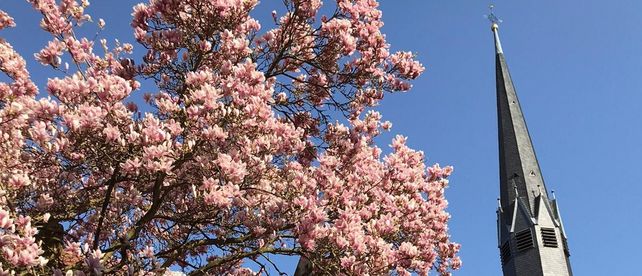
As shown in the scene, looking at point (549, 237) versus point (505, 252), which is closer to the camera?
point (549, 237)

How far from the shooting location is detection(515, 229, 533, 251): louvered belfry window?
128 feet

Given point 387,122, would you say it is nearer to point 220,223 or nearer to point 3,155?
point 220,223

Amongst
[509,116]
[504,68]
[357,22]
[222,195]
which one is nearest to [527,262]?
[509,116]

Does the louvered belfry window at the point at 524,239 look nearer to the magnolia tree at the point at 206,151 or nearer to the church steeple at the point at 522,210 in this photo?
the church steeple at the point at 522,210

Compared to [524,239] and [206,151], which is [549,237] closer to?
[524,239]

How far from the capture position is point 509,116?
152 ft

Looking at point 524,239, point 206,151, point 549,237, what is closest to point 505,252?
point 524,239

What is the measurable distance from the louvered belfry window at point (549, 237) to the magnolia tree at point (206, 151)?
31.5 metres

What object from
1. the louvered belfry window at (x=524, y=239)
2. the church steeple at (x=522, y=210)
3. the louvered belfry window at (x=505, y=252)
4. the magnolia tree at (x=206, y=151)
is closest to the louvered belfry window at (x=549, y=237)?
the church steeple at (x=522, y=210)

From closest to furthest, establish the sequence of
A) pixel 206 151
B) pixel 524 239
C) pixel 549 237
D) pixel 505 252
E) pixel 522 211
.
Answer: pixel 206 151 → pixel 549 237 → pixel 524 239 → pixel 522 211 → pixel 505 252

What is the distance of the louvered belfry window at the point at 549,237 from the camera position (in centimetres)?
3897

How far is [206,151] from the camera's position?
22.3 ft

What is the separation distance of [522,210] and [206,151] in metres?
37.7

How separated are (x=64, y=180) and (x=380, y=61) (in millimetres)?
5138
